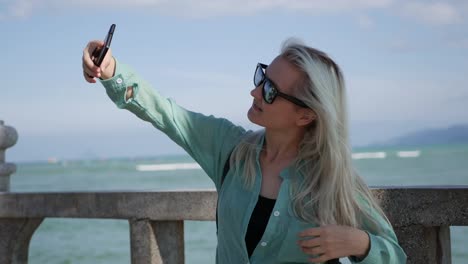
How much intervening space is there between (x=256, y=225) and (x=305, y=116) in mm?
413

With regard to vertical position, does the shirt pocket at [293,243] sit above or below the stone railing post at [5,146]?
below

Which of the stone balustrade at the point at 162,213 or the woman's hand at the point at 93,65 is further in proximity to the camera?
the stone balustrade at the point at 162,213

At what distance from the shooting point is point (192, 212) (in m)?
3.45

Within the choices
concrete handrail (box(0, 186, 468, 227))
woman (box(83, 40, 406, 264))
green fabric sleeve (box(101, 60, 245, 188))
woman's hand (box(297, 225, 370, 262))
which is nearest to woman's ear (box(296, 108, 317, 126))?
woman (box(83, 40, 406, 264))

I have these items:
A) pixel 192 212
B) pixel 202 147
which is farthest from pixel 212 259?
pixel 202 147

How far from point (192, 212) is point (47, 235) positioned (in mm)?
11061

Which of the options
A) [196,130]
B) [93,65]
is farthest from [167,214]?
[93,65]

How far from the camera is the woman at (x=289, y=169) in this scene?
7.48 ft

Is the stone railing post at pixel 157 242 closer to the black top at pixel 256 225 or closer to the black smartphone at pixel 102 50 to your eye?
the black top at pixel 256 225

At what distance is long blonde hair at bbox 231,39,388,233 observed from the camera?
2.29 m

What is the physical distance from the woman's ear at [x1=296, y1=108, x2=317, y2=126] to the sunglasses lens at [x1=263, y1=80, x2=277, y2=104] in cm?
11

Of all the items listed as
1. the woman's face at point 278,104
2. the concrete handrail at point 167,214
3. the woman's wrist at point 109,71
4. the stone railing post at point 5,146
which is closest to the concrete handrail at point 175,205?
the concrete handrail at point 167,214

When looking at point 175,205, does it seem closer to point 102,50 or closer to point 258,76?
point 258,76

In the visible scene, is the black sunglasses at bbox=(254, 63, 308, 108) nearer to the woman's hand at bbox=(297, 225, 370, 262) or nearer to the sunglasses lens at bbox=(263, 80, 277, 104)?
the sunglasses lens at bbox=(263, 80, 277, 104)
